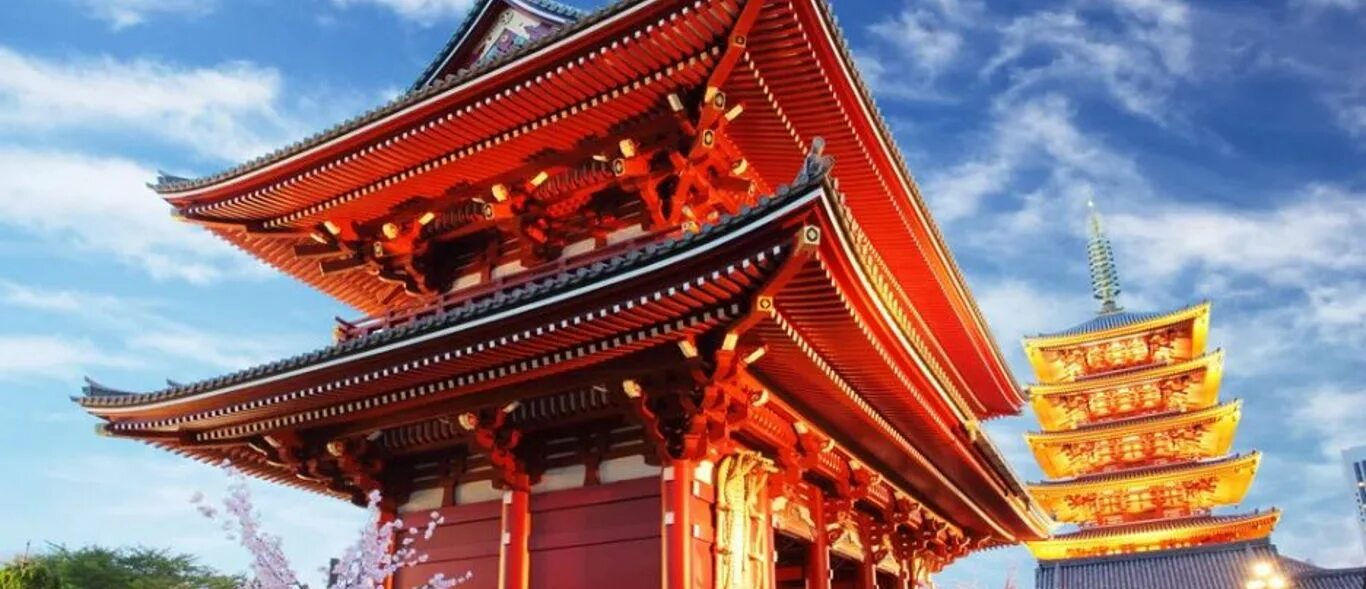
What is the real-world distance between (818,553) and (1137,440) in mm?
36701

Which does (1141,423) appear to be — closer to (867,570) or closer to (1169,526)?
(1169,526)

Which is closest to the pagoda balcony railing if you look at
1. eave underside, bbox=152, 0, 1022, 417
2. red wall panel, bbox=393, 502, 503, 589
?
eave underside, bbox=152, 0, 1022, 417

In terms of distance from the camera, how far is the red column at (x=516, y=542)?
41.7ft

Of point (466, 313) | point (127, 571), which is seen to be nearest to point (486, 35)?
point (466, 313)

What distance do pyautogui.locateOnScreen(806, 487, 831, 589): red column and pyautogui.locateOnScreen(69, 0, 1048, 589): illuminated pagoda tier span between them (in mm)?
48

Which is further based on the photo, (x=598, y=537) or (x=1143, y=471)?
(x=1143, y=471)

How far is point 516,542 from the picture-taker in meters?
12.9

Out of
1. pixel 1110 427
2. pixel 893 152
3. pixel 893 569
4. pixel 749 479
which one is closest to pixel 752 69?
pixel 893 152

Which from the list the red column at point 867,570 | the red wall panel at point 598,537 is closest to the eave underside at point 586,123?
the red wall panel at point 598,537

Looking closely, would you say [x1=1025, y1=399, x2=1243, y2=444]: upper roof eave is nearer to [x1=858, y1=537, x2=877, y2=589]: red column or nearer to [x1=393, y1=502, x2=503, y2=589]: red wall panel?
[x1=858, y1=537, x2=877, y2=589]: red column

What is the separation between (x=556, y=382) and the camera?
1249 centimetres

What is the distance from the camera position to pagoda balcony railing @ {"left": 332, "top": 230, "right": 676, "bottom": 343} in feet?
48.9

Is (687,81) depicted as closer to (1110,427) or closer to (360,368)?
(360,368)

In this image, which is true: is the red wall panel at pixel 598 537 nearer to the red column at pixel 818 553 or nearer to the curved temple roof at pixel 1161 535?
the red column at pixel 818 553
